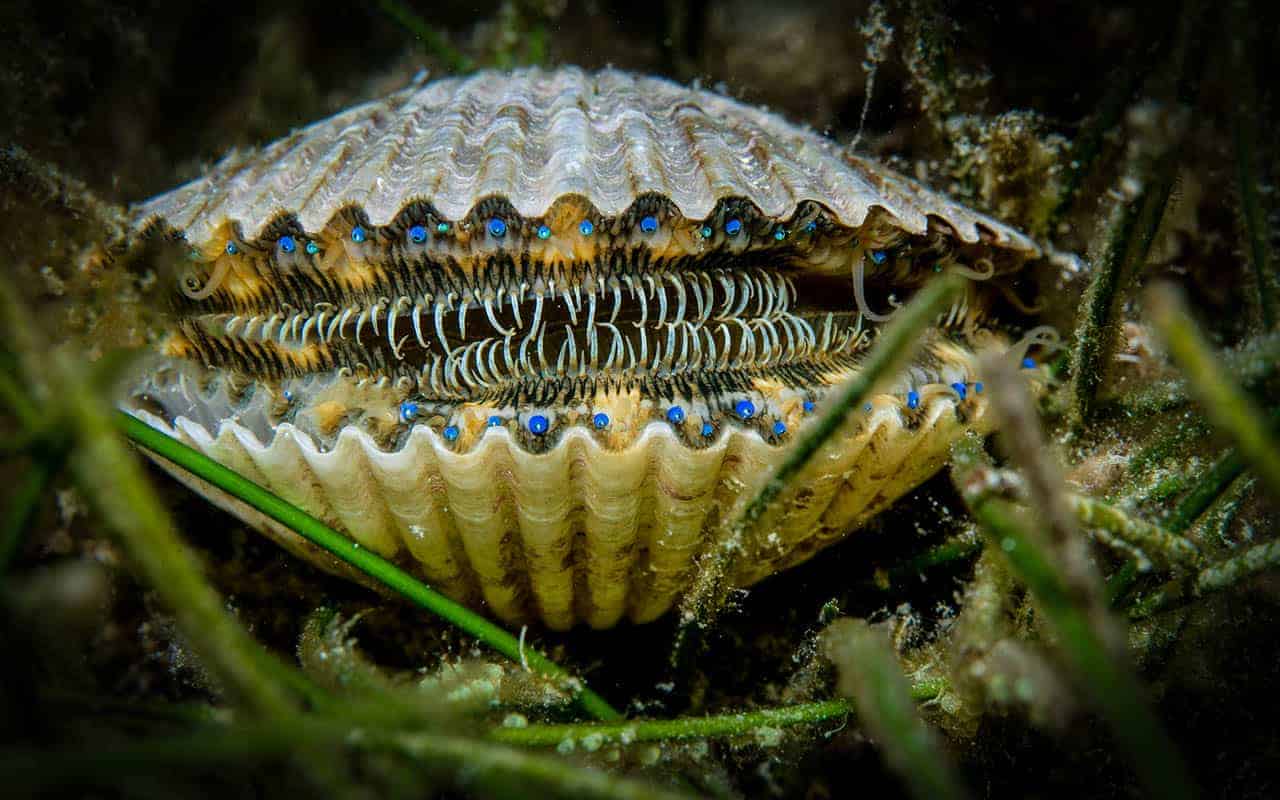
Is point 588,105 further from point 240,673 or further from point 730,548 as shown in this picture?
point 240,673

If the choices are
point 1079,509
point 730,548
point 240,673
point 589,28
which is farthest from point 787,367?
point 589,28

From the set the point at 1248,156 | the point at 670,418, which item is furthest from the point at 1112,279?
the point at 670,418

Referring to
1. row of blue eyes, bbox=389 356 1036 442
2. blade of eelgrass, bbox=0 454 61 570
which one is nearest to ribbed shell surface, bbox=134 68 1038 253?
row of blue eyes, bbox=389 356 1036 442

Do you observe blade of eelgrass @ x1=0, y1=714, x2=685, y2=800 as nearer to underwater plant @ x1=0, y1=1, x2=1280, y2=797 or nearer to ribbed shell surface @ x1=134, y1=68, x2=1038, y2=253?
underwater plant @ x1=0, y1=1, x2=1280, y2=797

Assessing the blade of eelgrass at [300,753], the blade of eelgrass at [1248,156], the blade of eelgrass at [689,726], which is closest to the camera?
the blade of eelgrass at [300,753]

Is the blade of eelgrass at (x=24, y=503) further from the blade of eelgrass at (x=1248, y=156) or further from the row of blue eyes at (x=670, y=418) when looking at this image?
the blade of eelgrass at (x=1248, y=156)

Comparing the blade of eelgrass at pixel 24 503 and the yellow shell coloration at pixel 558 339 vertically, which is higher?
the yellow shell coloration at pixel 558 339

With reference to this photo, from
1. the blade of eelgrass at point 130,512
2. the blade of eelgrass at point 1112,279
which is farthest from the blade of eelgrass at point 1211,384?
the blade of eelgrass at point 130,512
